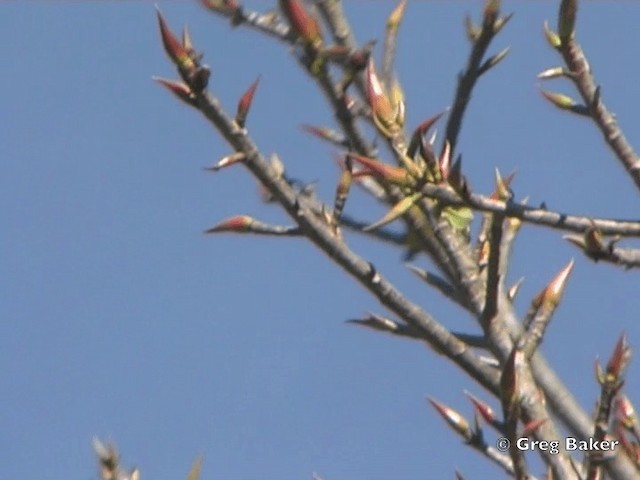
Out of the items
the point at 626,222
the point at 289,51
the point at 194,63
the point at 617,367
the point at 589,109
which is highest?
the point at 289,51

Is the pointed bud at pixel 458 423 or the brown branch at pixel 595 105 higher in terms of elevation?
the brown branch at pixel 595 105

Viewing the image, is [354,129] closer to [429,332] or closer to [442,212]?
[442,212]

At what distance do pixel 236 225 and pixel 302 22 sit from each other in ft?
1.65

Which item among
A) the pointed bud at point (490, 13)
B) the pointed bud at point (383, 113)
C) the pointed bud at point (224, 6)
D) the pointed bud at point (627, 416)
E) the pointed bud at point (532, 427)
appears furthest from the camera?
the pointed bud at point (224, 6)

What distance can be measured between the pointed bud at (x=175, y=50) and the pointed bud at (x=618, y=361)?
1.05m

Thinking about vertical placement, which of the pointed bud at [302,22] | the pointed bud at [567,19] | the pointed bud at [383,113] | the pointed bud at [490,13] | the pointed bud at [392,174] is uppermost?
the pointed bud at [302,22]

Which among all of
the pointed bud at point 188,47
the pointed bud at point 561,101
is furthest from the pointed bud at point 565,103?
the pointed bud at point 188,47

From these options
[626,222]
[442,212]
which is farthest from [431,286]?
[626,222]

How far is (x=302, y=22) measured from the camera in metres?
2.83

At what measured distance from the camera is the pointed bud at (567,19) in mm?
2822

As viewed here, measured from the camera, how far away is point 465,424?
3021 millimetres

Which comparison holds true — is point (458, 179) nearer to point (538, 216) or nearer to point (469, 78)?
point (538, 216)

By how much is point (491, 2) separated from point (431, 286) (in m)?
0.75

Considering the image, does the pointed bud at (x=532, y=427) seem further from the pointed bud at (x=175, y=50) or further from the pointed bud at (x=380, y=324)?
the pointed bud at (x=175, y=50)
